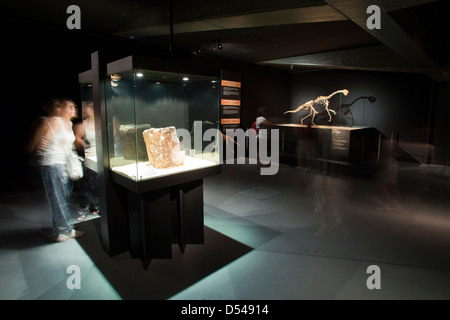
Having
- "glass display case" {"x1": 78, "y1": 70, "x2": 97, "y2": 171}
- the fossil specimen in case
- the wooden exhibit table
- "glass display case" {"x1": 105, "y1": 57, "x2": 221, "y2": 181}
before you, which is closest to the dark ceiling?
"glass display case" {"x1": 105, "y1": 57, "x2": 221, "y2": 181}

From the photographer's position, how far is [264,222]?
11.9ft

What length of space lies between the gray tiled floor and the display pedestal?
459 millimetres

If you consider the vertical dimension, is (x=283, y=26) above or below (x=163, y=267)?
above

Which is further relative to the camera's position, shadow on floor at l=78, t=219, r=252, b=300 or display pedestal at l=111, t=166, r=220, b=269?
display pedestal at l=111, t=166, r=220, b=269

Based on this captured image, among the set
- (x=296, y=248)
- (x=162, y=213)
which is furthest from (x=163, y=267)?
(x=296, y=248)

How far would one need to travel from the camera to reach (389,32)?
12.6ft

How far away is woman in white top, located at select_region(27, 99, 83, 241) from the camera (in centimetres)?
287

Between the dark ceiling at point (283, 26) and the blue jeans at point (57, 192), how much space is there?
190 centimetres

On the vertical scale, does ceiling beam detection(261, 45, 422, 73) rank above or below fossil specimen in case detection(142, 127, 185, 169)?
above

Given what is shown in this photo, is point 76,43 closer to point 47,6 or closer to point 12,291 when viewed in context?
point 47,6

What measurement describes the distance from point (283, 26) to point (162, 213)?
382 centimetres
